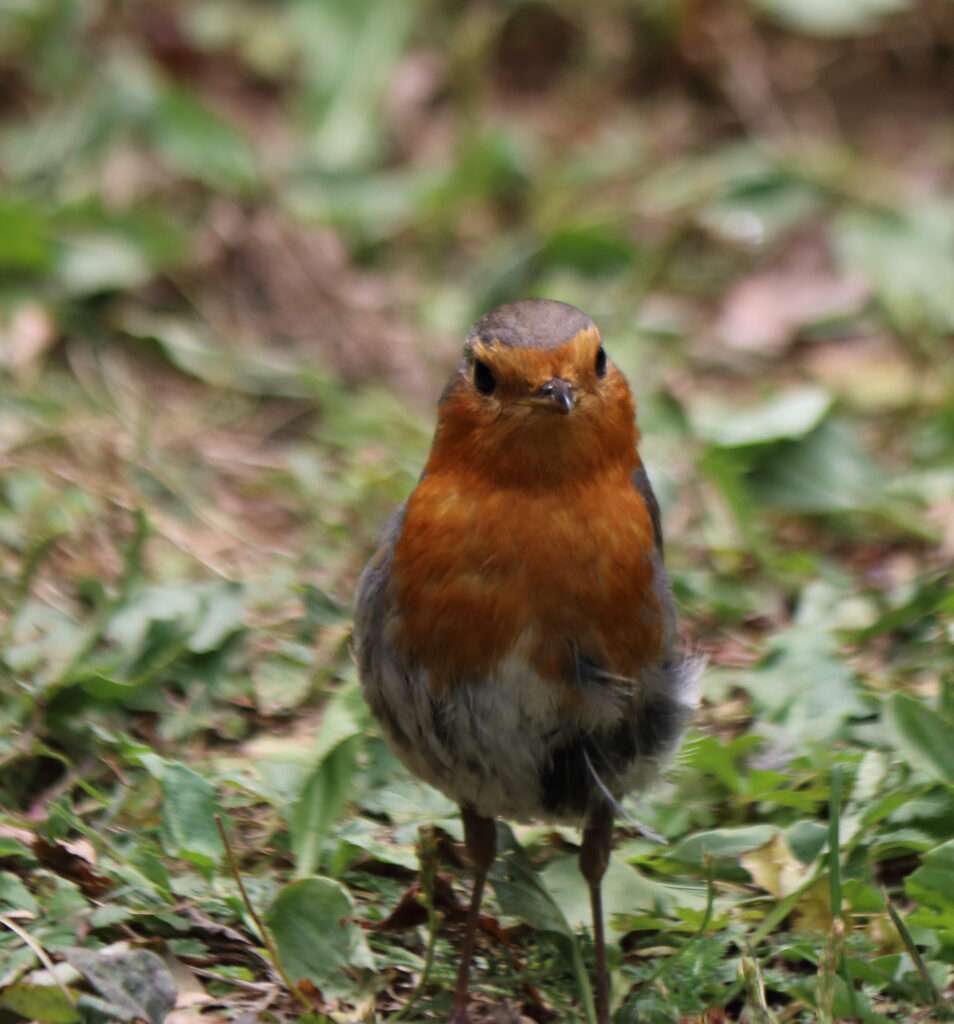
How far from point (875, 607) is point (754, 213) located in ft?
7.87

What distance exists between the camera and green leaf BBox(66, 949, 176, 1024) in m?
3.05

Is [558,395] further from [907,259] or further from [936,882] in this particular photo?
[907,259]

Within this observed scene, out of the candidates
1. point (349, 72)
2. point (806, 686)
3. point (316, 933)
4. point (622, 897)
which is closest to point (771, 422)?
point (806, 686)

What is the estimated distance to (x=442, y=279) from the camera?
658 cm

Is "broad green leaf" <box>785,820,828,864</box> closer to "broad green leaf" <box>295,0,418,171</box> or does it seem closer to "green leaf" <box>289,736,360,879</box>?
"green leaf" <box>289,736,360,879</box>

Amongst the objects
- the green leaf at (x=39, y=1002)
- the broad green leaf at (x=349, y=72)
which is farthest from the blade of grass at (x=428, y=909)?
the broad green leaf at (x=349, y=72)

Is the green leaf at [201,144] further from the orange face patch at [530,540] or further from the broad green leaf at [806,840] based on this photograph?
the broad green leaf at [806,840]

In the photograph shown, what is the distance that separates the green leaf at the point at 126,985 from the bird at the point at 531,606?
0.54 m

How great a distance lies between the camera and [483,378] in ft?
11.0

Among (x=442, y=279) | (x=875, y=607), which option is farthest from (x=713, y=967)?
(x=442, y=279)

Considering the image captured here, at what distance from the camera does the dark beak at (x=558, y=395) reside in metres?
3.20

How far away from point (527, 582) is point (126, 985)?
3.12ft

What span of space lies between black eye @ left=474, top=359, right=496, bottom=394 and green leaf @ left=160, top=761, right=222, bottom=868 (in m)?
0.95

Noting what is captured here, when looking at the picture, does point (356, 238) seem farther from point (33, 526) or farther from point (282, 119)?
point (33, 526)
